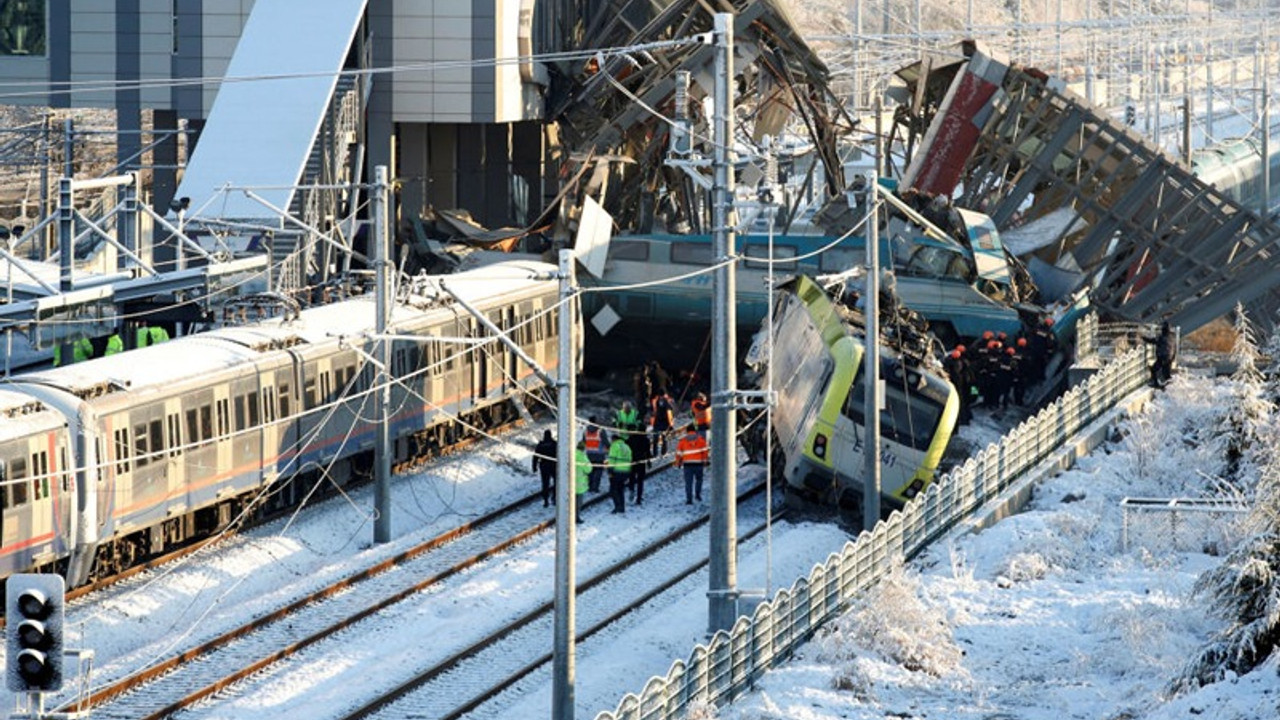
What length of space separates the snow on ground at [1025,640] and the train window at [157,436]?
352 inches

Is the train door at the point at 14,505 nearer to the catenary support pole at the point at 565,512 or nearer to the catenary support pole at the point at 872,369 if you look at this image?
the catenary support pole at the point at 565,512

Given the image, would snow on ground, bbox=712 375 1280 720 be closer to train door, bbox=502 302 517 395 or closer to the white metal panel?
train door, bbox=502 302 517 395

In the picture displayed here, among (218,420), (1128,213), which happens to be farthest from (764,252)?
(218,420)

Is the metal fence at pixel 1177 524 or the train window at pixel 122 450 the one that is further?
the metal fence at pixel 1177 524

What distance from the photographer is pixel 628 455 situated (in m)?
33.5

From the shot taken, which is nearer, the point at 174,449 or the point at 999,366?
the point at 174,449

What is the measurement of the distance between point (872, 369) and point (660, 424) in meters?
7.08

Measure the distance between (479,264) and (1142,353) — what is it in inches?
503

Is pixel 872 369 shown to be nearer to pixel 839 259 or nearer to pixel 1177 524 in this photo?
pixel 1177 524

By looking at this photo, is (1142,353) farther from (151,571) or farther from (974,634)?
(151,571)

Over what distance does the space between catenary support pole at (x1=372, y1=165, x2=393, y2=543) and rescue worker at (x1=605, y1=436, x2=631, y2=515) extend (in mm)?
3228

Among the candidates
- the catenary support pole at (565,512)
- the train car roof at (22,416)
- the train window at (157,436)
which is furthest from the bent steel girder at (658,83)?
the catenary support pole at (565,512)

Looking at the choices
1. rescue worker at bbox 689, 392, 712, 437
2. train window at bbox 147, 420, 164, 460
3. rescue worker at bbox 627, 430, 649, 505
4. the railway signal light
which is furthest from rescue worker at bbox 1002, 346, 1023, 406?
the railway signal light

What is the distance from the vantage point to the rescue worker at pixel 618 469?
109 feet
